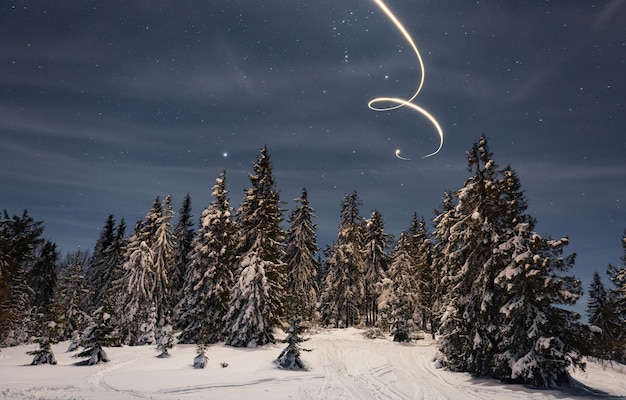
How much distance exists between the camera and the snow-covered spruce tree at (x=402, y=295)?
35.1m

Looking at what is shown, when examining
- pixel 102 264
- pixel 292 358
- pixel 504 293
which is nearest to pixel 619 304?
pixel 504 293

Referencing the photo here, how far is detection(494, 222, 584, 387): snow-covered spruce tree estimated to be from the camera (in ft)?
53.9

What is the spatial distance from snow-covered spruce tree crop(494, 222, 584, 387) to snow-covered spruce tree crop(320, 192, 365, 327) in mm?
27910

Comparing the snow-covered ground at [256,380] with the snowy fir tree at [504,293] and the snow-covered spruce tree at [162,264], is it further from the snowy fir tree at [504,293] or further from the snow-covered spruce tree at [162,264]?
the snow-covered spruce tree at [162,264]

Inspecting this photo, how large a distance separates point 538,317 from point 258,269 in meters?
17.8

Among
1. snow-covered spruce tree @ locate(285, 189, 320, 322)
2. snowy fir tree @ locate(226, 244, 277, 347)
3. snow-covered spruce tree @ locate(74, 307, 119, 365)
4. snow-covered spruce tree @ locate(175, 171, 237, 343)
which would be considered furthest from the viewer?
snow-covered spruce tree @ locate(285, 189, 320, 322)

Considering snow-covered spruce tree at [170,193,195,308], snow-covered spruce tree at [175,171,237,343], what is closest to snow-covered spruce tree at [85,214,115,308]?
snow-covered spruce tree at [170,193,195,308]

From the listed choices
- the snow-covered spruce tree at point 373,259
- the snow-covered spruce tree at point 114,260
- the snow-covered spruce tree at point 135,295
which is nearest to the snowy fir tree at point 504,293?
the snow-covered spruce tree at point 373,259

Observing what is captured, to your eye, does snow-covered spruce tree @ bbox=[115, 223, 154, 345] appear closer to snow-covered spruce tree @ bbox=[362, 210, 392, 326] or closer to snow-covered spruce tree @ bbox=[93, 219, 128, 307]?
snow-covered spruce tree @ bbox=[93, 219, 128, 307]

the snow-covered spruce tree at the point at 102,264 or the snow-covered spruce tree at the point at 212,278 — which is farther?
the snow-covered spruce tree at the point at 102,264

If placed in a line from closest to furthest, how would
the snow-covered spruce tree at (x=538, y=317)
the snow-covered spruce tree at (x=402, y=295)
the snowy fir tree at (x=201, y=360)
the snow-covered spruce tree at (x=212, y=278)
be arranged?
the snow-covered spruce tree at (x=538, y=317), the snowy fir tree at (x=201, y=360), the snow-covered spruce tree at (x=212, y=278), the snow-covered spruce tree at (x=402, y=295)

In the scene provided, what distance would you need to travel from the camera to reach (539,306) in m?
17.2

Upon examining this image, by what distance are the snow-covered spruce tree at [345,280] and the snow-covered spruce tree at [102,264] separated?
28.4 m

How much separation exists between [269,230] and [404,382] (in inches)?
621
